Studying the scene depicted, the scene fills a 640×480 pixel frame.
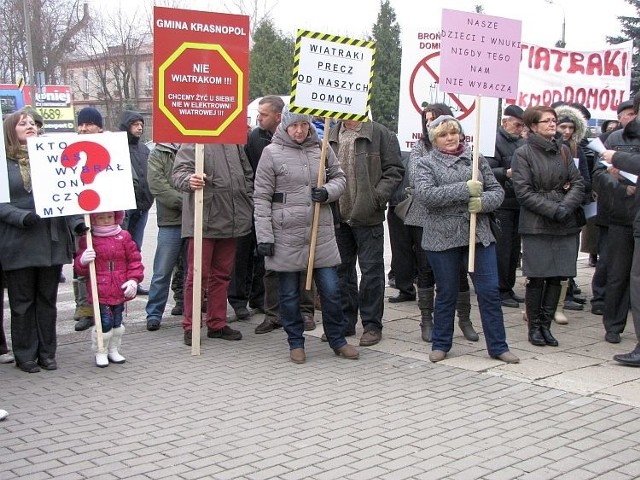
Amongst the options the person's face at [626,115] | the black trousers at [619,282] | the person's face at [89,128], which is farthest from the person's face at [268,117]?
the person's face at [626,115]

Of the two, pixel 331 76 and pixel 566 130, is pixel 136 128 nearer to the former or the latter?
pixel 331 76

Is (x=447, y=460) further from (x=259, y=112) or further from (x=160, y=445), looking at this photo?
(x=259, y=112)

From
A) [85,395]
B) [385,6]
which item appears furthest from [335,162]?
[385,6]

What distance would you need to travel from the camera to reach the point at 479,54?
736cm

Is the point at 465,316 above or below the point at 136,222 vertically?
Answer: below

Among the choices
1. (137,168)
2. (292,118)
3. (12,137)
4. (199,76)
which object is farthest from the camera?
(137,168)

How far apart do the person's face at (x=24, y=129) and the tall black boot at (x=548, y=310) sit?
4576 millimetres

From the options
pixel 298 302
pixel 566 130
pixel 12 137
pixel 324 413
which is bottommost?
pixel 324 413

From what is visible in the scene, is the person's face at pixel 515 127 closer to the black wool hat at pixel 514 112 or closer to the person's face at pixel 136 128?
the black wool hat at pixel 514 112

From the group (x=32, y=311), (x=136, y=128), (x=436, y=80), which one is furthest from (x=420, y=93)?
(x=32, y=311)

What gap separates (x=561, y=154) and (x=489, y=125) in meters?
1.33

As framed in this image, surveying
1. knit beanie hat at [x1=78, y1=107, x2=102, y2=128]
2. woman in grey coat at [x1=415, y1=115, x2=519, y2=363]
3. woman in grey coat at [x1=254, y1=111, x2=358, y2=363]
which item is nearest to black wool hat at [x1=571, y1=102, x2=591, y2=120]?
woman in grey coat at [x1=415, y1=115, x2=519, y2=363]

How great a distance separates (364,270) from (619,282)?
2314mm

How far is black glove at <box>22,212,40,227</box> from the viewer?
6.64m
